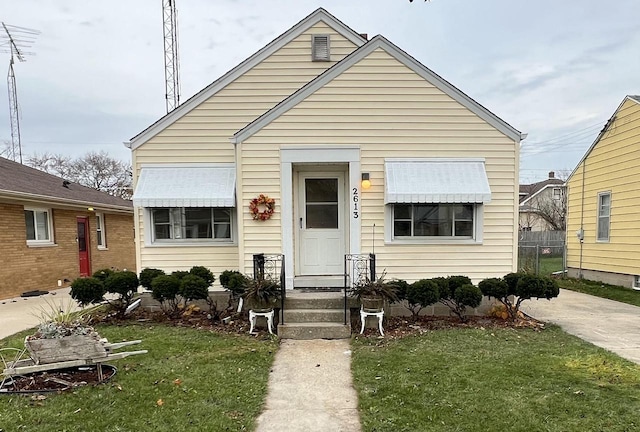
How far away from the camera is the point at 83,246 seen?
513 inches

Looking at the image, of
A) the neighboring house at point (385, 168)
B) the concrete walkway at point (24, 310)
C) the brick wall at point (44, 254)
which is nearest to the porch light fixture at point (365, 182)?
the neighboring house at point (385, 168)

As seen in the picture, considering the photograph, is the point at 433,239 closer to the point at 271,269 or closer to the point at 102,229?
the point at 271,269

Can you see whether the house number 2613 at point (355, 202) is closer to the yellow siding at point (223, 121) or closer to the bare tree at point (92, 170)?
the yellow siding at point (223, 121)

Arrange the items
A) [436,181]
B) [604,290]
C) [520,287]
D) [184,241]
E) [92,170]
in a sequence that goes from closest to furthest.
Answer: [520,287], [436,181], [184,241], [604,290], [92,170]

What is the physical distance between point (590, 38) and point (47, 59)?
2093cm

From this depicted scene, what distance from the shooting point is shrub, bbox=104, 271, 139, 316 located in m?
6.76

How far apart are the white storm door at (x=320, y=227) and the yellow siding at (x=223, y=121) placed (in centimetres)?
162

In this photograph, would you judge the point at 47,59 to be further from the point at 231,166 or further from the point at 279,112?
the point at 279,112

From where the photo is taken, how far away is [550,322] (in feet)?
22.7

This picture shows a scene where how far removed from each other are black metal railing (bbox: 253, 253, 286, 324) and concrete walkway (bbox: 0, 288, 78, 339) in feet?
9.54

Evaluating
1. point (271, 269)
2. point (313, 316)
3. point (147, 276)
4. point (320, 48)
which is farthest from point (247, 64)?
point (313, 316)

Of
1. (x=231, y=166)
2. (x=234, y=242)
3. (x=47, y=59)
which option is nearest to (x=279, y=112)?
(x=231, y=166)

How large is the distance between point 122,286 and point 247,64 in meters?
5.44

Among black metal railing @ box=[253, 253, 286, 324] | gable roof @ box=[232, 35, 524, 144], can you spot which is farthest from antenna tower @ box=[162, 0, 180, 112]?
black metal railing @ box=[253, 253, 286, 324]
